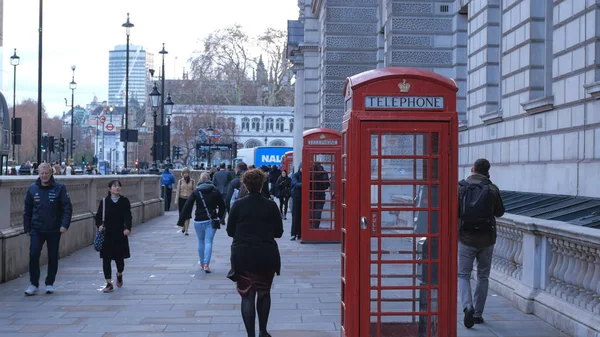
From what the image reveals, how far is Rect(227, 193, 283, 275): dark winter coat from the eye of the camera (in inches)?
301

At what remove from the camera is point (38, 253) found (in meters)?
11.0

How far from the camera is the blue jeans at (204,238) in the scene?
13.6 m

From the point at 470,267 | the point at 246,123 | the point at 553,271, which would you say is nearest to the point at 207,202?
the point at 470,267

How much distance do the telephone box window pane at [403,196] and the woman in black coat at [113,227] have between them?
5435 millimetres

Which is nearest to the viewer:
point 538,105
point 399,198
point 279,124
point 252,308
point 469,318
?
point 399,198

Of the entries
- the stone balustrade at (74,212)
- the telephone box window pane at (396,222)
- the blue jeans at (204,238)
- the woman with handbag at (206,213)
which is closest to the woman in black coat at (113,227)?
the stone balustrade at (74,212)

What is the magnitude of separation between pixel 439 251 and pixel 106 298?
5.40 metres

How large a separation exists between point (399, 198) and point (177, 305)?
4.28m

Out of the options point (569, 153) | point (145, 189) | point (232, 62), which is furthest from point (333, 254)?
point (232, 62)

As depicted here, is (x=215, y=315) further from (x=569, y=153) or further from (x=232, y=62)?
(x=232, y=62)

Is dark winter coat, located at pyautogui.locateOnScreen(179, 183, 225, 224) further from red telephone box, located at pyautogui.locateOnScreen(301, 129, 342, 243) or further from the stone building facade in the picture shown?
the stone building facade

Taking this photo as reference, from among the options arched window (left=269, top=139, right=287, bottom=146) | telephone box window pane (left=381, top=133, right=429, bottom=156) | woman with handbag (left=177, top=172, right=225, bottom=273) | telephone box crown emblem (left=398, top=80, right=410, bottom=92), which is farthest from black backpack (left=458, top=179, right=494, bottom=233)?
arched window (left=269, top=139, right=287, bottom=146)

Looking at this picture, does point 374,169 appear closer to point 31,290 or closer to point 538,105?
point 31,290

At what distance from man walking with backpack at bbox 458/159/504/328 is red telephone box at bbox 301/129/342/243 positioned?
9.02 metres
